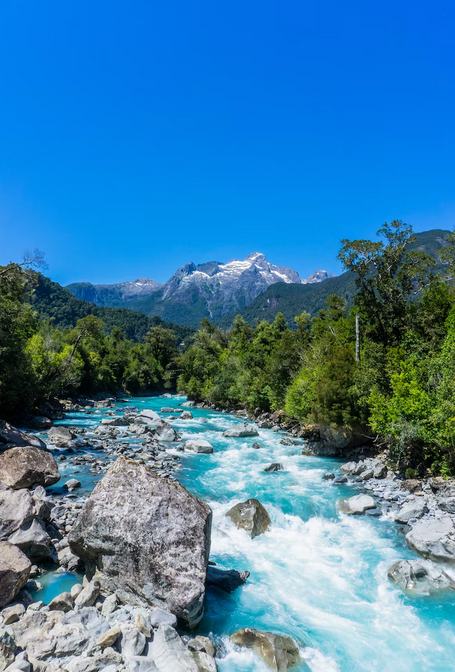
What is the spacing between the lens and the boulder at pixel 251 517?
15.4m

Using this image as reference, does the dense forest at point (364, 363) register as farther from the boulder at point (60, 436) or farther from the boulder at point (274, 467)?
the boulder at point (60, 436)

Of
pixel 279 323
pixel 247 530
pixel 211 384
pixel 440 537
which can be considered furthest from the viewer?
pixel 279 323

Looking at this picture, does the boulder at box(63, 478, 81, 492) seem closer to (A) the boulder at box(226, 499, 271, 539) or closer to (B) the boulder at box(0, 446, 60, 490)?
(B) the boulder at box(0, 446, 60, 490)

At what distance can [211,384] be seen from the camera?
6438cm

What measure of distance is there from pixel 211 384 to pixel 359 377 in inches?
1585

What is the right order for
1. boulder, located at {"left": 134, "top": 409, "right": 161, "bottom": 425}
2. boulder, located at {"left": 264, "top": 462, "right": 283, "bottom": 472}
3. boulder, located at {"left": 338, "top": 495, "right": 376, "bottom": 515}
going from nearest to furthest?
boulder, located at {"left": 338, "top": 495, "right": 376, "bottom": 515} < boulder, located at {"left": 264, "top": 462, "right": 283, "bottom": 472} < boulder, located at {"left": 134, "top": 409, "right": 161, "bottom": 425}

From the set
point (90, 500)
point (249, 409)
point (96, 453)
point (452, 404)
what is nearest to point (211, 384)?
point (249, 409)

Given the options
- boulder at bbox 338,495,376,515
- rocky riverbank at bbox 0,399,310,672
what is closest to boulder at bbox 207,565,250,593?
rocky riverbank at bbox 0,399,310,672

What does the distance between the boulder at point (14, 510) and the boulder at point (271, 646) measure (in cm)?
774

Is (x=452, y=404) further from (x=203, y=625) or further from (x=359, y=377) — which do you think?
(x=203, y=625)

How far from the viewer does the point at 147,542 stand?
10.2m

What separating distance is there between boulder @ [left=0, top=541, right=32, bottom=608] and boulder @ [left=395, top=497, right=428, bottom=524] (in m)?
15.3

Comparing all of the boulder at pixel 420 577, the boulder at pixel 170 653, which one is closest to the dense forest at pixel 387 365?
the boulder at pixel 420 577

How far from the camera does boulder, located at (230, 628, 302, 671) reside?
28.9 ft
